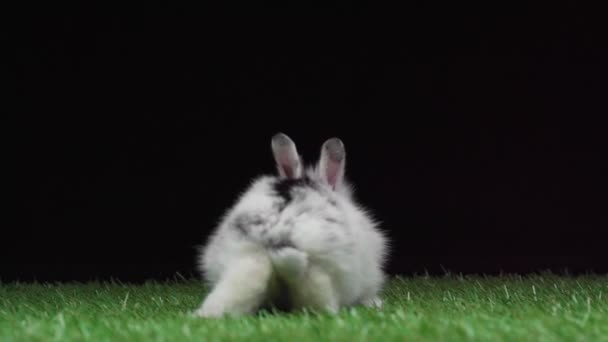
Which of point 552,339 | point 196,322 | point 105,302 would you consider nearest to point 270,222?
point 196,322

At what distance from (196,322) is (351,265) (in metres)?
0.43

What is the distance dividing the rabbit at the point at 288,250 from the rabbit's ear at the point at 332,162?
0.08 meters

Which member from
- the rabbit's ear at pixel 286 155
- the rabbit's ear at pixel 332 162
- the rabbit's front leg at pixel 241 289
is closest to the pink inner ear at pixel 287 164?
the rabbit's ear at pixel 286 155

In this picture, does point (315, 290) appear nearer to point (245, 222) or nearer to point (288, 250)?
point (288, 250)

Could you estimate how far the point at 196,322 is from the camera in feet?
6.15

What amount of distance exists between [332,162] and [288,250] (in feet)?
1.63

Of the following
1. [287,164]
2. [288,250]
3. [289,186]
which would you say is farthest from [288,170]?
[288,250]

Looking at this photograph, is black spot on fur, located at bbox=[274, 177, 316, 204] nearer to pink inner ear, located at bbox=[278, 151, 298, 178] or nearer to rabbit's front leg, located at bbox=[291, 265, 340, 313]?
pink inner ear, located at bbox=[278, 151, 298, 178]

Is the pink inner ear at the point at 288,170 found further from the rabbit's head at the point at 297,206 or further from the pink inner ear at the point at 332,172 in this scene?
the pink inner ear at the point at 332,172

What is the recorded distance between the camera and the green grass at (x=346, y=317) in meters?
1.65

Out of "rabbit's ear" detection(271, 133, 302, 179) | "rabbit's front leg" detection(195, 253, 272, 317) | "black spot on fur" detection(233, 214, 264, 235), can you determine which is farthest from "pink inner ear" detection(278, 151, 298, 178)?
"rabbit's front leg" detection(195, 253, 272, 317)

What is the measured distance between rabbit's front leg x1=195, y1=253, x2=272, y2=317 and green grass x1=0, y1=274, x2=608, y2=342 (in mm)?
57

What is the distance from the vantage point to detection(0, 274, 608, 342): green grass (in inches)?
64.9

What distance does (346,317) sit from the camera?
1.92m
